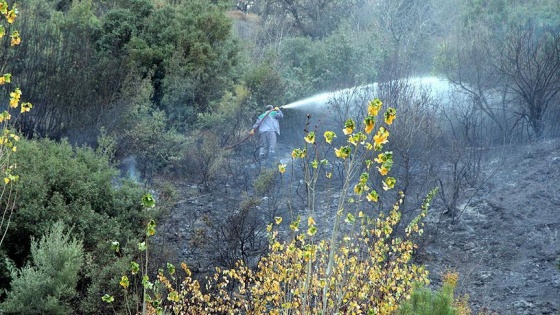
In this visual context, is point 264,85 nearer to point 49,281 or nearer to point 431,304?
point 49,281

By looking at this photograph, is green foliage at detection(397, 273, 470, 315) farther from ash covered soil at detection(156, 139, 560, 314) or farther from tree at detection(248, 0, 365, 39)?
tree at detection(248, 0, 365, 39)

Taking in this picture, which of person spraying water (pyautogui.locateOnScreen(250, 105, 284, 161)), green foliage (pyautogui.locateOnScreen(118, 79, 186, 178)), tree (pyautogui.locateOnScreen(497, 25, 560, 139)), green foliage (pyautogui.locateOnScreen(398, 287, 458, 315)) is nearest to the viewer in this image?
green foliage (pyautogui.locateOnScreen(398, 287, 458, 315))

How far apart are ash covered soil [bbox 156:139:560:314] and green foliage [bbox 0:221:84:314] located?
8.31ft

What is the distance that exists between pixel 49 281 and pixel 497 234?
7552 millimetres

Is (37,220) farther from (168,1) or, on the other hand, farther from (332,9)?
(332,9)

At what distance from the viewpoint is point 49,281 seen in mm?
9477

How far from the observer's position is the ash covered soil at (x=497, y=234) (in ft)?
38.4

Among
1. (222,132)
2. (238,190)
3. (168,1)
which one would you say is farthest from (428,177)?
(168,1)

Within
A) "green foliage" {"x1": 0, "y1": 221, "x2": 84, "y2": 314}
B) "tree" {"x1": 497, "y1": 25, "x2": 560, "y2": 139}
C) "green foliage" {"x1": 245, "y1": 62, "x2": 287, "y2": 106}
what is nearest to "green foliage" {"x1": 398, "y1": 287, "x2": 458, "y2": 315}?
"green foliage" {"x1": 0, "y1": 221, "x2": 84, "y2": 314}

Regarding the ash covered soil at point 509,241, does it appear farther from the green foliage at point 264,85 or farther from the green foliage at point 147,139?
the green foliage at point 264,85

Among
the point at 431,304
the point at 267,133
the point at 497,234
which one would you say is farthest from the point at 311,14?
the point at 431,304

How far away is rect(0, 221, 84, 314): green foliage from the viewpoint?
30.9ft

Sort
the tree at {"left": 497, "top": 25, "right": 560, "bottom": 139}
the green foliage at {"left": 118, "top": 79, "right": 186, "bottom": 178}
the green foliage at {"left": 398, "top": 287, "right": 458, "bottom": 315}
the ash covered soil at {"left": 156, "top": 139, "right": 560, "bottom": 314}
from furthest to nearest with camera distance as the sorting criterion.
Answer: the tree at {"left": 497, "top": 25, "right": 560, "bottom": 139}, the green foliage at {"left": 118, "top": 79, "right": 186, "bottom": 178}, the ash covered soil at {"left": 156, "top": 139, "right": 560, "bottom": 314}, the green foliage at {"left": 398, "top": 287, "right": 458, "bottom": 315}

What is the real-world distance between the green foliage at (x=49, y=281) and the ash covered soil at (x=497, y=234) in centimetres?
253
